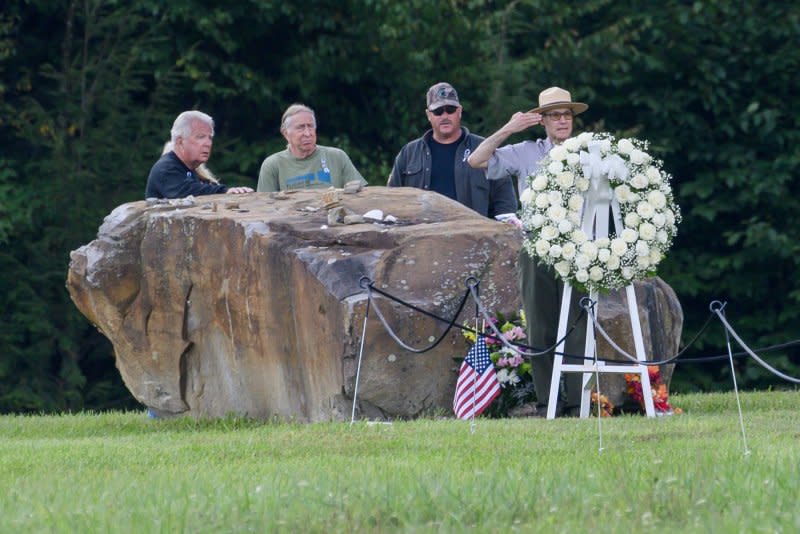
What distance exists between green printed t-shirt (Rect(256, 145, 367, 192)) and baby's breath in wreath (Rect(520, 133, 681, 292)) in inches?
122

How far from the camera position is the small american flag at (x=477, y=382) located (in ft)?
35.4

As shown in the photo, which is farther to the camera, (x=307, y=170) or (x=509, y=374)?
(x=307, y=170)

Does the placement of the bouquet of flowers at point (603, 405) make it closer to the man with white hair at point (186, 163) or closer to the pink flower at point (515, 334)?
the pink flower at point (515, 334)

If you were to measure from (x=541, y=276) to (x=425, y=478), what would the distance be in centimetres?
372

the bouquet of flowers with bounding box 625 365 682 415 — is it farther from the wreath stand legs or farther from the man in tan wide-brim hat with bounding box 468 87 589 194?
the man in tan wide-brim hat with bounding box 468 87 589 194

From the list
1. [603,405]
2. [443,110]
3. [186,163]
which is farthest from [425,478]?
[186,163]

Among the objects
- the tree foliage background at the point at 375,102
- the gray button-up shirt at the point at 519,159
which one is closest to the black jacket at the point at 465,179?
the gray button-up shirt at the point at 519,159

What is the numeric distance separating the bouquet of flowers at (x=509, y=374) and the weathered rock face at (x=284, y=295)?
9.0 inches

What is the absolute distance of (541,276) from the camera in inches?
430

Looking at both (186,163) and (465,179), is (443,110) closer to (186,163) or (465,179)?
(465,179)

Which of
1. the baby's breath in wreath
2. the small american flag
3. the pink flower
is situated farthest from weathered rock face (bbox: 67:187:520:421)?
the baby's breath in wreath

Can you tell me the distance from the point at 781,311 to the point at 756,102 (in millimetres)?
2968

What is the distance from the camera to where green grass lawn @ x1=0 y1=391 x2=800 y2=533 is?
644 cm

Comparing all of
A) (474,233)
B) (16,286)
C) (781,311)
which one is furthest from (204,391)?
(781,311)
